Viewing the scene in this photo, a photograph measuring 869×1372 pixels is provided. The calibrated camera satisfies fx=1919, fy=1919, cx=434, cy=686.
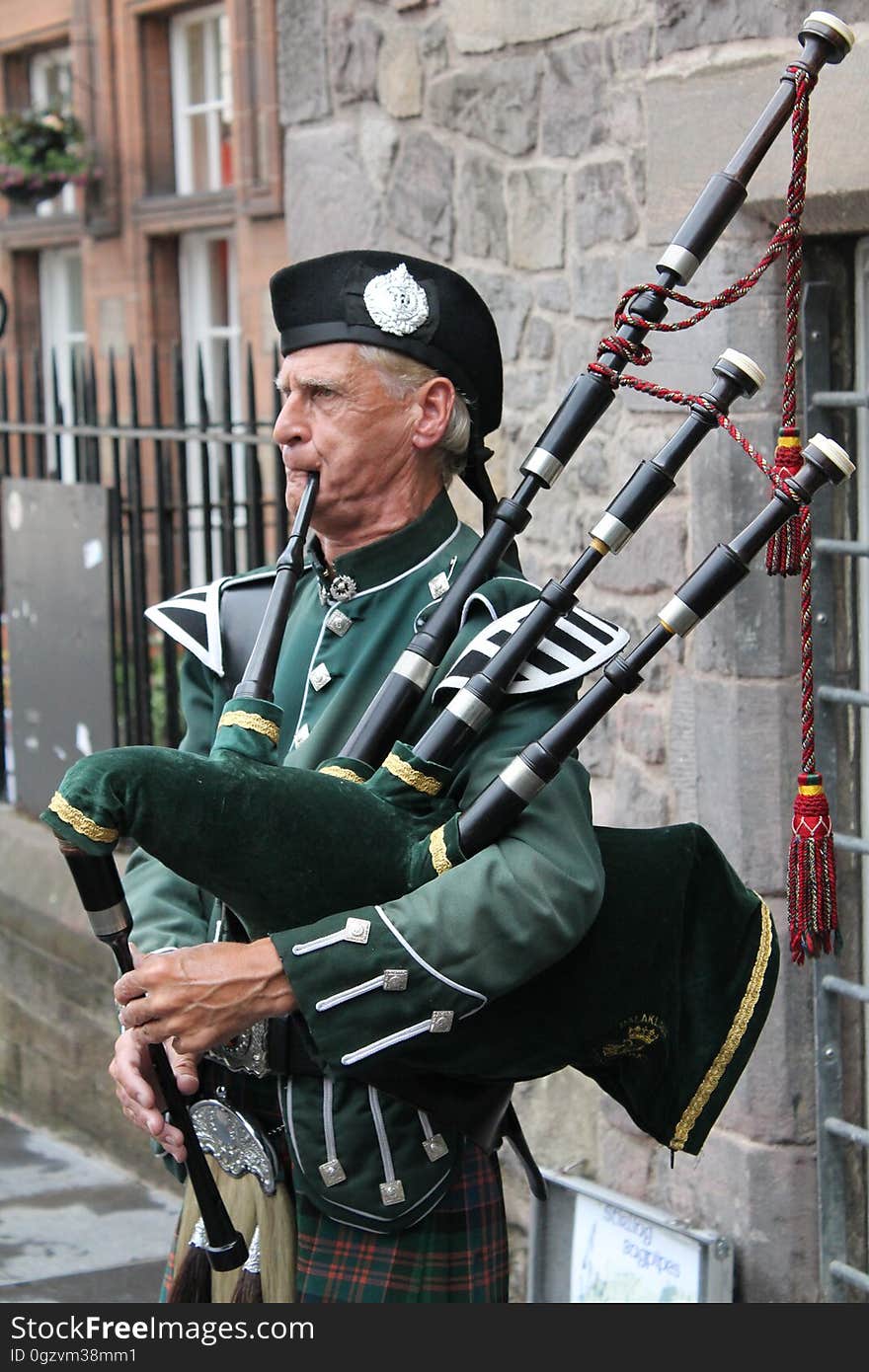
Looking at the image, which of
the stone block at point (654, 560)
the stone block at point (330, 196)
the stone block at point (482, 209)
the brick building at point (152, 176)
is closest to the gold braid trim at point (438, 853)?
the stone block at point (654, 560)

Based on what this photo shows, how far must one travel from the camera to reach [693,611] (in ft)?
7.41

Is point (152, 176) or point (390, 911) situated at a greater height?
point (152, 176)

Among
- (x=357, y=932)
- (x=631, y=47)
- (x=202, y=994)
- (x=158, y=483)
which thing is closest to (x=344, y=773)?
(x=357, y=932)

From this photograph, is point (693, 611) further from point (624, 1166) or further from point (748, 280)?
point (624, 1166)

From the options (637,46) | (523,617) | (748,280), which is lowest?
(523,617)

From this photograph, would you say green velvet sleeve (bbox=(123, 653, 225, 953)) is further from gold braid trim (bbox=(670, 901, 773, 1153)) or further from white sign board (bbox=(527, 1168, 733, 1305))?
white sign board (bbox=(527, 1168, 733, 1305))

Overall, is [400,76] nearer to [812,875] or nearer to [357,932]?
[812,875]

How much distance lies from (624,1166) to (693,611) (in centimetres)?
219

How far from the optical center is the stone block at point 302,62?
4.73 metres

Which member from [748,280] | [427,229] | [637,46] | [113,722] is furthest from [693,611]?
[113,722]

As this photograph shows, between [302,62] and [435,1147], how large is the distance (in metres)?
3.17

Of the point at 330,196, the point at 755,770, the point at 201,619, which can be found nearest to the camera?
the point at 201,619

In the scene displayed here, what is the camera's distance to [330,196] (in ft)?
15.4

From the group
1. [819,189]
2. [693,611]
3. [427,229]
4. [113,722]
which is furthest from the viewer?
[113,722]
